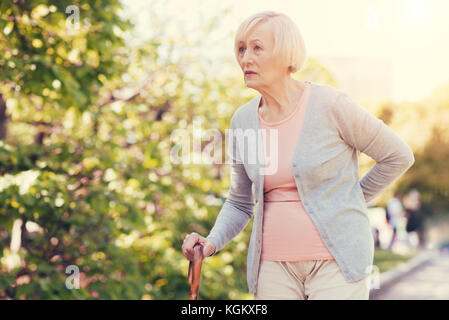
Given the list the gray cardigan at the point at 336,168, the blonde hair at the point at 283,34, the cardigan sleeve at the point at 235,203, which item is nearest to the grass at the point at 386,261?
the cardigan sleeve at the point at 235,203

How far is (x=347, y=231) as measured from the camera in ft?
6.50

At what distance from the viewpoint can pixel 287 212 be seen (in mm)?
2037

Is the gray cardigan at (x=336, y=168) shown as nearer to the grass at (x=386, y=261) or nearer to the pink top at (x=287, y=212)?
the pink top at (x=287, y=212)

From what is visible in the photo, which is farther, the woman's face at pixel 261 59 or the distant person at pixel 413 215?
the distant person at pixel 413 215

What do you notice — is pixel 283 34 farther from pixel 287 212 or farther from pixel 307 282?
pixel 307 282

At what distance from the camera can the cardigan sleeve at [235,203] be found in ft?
7.42

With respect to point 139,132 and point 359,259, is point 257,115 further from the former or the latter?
point 139,132

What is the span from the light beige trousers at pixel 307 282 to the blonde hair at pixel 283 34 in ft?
2.13

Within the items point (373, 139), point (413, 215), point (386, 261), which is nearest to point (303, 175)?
point (373, 139)

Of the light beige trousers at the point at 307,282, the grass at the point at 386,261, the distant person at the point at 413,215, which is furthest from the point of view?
the distant person at the point at 413,215

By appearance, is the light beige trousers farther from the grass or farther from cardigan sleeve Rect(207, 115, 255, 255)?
the grass

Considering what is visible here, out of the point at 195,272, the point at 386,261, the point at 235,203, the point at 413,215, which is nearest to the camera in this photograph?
the point at 195,272

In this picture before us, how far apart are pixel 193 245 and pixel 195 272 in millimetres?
96
